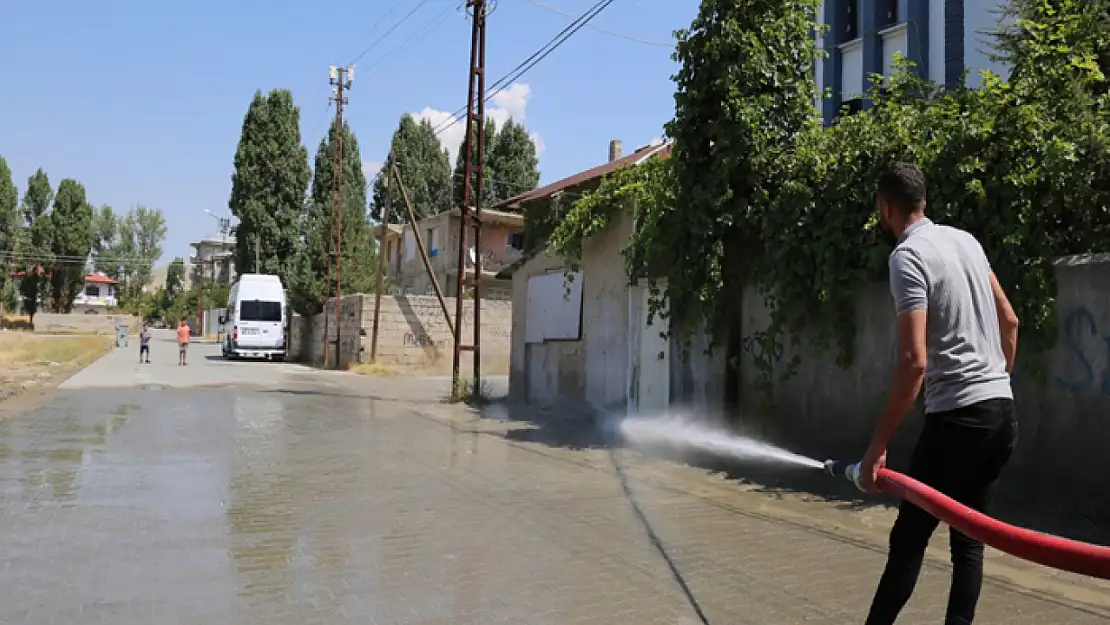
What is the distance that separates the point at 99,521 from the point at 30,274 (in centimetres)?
7380

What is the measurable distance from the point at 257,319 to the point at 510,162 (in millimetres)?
23227

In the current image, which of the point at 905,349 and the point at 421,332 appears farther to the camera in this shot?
the point at 421,332

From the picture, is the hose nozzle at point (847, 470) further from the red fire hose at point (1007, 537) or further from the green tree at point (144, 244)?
the green tree at point (144, 244)

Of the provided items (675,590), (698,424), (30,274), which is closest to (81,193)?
(30,274)

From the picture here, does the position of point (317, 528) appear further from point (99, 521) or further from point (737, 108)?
point (737, 108)

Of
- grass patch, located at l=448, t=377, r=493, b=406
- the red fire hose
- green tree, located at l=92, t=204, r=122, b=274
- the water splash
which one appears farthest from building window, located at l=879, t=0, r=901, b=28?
green tree, located at l=92, t=204, r=122, b=274

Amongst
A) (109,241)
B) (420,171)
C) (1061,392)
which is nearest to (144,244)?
(109,241)

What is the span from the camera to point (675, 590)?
4.72m

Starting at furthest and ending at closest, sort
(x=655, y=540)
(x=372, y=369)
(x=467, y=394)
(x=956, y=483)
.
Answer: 1. (x=372, y=369)
2. (x=467, y=394)
3. (x=655, y=540)
4. (x=956, y=483)

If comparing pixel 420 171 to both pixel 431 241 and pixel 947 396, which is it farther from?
pixel 947 396

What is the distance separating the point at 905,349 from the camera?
307cm

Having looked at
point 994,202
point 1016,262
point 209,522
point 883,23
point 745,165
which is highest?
point 883,23

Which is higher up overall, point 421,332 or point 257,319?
point 257,319

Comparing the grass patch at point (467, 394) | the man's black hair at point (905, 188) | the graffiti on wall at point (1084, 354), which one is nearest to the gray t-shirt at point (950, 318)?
the man's black hair at point (905, 188)
